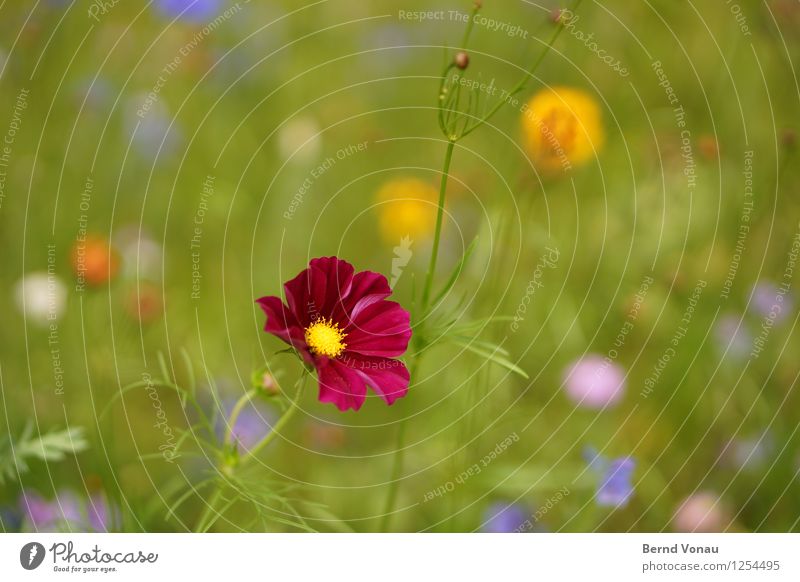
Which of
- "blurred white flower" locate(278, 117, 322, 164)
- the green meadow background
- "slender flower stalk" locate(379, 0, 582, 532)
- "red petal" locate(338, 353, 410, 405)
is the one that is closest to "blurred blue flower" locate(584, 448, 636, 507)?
the green meadow background

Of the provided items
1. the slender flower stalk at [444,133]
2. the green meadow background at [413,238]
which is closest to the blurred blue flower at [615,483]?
the green meadow background at [413,238]

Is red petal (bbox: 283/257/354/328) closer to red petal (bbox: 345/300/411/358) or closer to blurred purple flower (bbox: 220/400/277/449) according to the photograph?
red petal (bbox: 345/300/411/358)

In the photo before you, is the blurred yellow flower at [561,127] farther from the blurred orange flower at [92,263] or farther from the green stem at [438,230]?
the blurred orange flower at [92,263]

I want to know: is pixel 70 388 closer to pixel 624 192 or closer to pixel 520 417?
pixel 520 417

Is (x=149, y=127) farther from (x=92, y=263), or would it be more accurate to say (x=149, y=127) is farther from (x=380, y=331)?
(x=380, y=331)

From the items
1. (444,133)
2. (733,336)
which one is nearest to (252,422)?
(444,133)
